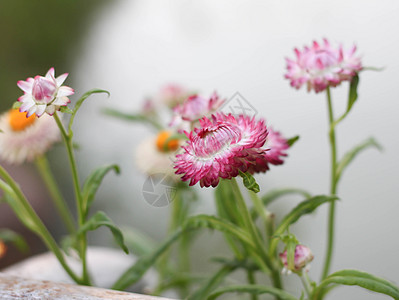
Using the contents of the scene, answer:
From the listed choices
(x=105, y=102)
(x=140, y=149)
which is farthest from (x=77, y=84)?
(x=140, y=149)

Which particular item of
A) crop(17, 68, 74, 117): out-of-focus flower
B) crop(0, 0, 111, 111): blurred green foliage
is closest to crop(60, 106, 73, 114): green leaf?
crop(17, 68, 74, 117): out-of-focus flower

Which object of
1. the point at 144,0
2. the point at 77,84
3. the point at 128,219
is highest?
the point at 144,0

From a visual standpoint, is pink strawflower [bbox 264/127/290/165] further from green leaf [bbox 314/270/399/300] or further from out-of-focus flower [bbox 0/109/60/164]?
out-of-focus flower [bbox 0/109/60/164]

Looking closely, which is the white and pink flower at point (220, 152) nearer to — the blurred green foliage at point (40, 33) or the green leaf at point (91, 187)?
the green leaf at point (91, 187)

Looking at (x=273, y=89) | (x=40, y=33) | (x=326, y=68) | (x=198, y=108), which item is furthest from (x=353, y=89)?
(x=40, y=33)

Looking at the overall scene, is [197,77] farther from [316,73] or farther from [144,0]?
[316,73]
